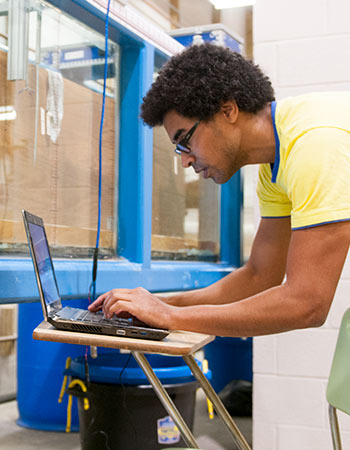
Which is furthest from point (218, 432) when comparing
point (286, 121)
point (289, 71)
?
point (286, 121)

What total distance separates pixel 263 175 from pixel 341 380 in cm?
57

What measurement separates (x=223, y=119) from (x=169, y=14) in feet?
6.64

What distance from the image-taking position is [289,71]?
2.21 m

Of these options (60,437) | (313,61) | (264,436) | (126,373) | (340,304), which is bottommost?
(60,437)

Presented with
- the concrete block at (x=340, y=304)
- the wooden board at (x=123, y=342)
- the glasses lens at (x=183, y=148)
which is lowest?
the concrete block at (x=340, y=304)

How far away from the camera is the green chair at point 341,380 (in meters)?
1.30

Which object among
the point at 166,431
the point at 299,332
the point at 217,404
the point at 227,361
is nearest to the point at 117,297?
the point at 217,404

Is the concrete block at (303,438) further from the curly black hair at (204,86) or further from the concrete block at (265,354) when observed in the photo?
the curly black hair at (204,86)

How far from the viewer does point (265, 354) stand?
2.21 metres

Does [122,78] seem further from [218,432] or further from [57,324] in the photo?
[218,432]

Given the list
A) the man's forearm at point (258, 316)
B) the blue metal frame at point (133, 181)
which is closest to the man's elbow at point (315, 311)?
the man's forearm at point (258, 316)

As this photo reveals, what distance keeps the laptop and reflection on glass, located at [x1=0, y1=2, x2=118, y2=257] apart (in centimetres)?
21

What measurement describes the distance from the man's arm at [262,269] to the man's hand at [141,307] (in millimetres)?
443

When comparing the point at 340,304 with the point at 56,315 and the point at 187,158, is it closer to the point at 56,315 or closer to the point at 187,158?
the point at 187,158
